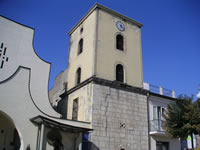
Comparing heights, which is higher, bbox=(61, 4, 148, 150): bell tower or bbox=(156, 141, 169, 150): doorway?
bbox=(61, 4, 148, 150): bell tower

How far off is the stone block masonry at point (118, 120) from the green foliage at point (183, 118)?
2.43 meters

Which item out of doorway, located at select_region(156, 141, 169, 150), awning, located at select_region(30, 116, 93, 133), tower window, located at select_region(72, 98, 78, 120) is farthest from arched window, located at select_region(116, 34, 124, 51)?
doorway, located at select_region(156, 141, 169, 150)

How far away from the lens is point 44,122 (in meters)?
14.6

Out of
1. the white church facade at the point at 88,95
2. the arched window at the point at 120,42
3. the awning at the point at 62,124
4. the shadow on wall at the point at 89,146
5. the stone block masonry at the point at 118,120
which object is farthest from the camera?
the arched window at the point at 120,42

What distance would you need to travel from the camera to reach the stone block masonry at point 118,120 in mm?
17828

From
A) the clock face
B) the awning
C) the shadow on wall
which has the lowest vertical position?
the shadow on wall

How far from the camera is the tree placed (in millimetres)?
17359

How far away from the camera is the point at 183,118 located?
58.4 feet

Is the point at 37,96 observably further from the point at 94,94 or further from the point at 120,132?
the point at 120,132

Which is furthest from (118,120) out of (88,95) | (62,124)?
(62,124)

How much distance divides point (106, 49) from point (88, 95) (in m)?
4.50

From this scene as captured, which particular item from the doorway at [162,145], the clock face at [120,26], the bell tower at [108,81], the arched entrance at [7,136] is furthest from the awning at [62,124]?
the clock face at [120,26]

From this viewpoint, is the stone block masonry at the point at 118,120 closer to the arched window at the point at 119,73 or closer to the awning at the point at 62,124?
the awning at the point at 62,124

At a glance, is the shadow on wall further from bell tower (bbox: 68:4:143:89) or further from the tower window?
bell tower (bbox: 68:4:143:89)
